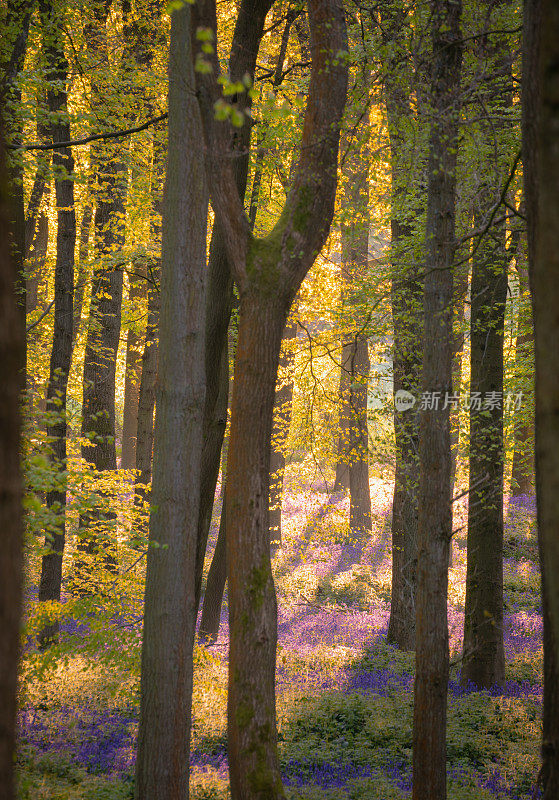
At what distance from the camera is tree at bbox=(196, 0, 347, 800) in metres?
4.95

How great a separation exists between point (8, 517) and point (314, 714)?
8786 millimetres

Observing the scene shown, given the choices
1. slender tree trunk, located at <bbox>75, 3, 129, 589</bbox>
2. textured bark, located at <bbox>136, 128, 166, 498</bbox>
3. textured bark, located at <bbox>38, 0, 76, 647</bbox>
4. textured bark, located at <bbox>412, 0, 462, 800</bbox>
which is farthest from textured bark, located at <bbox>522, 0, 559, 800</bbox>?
textured bark, located at <bbox>136, 128, 166, 498</bbox>

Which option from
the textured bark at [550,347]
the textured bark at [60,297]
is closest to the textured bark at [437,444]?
the textured bark at [550,347]

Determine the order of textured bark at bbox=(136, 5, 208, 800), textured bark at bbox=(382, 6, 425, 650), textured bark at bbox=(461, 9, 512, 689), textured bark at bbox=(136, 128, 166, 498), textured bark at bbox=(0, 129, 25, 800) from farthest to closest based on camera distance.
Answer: textured bark at bbox=(136, 128, 166, 498)
textured bark at bbox=(461, 9, 512, 689)
textured bark at bbox=(382, 6, 425, 650)
textured bark at bbox=(136, 5, 208, 800)
textured bark at bbox=(0, 129, 25, 800)

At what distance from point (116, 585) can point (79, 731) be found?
188cm

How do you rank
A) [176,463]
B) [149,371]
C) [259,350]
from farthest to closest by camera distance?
1. [149,371]
2. [176,463]
3. [259,350]

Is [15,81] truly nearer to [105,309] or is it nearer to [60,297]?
[60,297]

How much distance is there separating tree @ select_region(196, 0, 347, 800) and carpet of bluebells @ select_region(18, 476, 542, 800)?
1852mm

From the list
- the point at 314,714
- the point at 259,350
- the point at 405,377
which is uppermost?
the point at 405,377

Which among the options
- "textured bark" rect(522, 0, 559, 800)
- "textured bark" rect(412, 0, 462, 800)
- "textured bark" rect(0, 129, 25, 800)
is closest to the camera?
"textured bark" rect(0, 129, 25, 800)

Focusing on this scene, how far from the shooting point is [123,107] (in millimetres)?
10203

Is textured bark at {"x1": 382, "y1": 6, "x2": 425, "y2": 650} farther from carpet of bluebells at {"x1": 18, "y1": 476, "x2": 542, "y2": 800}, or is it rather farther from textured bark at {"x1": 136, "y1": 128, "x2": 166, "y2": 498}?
textured bark at {"x1": 136, "y1": 128, "x2": 166, "y2": 498}

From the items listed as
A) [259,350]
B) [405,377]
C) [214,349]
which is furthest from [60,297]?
[259,350]

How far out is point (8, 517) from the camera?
1.61 metres
